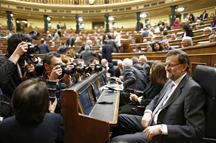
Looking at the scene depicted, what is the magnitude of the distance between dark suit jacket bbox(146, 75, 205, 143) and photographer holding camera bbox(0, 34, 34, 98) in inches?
50.6

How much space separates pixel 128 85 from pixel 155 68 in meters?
1.02

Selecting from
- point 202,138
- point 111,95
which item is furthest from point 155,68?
point 202,138

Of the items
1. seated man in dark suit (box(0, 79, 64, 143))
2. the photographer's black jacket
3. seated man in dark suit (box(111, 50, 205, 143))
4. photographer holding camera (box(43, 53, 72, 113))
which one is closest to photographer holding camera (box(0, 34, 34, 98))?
the photographer's black jacket

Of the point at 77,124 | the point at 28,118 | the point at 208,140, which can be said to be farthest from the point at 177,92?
the point at 28,118

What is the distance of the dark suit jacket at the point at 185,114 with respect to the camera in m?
Result: 2.06

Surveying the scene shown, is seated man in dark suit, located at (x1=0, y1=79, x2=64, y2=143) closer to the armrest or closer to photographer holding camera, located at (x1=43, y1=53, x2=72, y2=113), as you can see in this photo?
photographer holding camera, located at (x1=43, y1=53, x2=72, y2=113)

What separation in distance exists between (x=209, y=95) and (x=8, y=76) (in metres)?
1.56

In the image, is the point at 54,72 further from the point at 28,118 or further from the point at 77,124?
the point at 28,118

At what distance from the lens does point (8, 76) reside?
2.12 meters

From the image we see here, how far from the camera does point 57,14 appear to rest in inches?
739

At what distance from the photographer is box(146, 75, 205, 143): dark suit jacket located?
206cm

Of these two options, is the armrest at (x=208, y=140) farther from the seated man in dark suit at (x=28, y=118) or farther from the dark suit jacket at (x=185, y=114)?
the seated man in dark suit at (x=28, y=118)

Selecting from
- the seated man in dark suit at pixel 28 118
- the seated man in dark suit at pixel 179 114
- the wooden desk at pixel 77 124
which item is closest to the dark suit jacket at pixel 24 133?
the seated man in dark suit at pixel 28 118

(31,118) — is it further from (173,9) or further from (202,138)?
(173,9)
